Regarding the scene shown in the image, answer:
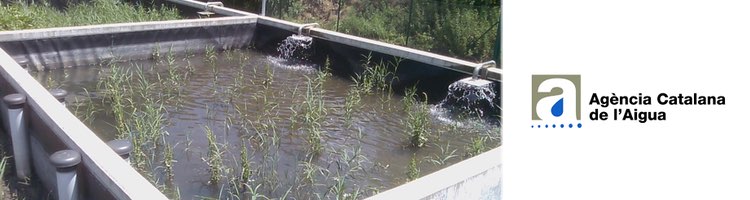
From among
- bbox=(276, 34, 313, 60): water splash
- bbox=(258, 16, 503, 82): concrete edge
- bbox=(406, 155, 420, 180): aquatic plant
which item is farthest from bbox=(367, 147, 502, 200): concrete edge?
bbox=(276, 34, 313, 60): water splash

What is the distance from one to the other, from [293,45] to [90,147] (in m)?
5.10

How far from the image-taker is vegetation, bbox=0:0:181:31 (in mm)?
7613

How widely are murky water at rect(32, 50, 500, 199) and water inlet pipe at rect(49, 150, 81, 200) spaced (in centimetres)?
87

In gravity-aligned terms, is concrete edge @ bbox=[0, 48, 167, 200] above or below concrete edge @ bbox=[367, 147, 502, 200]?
above

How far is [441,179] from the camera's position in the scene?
3.28m

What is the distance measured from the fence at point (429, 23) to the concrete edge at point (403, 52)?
1.25 meters

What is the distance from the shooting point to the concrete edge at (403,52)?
21.9 feet
